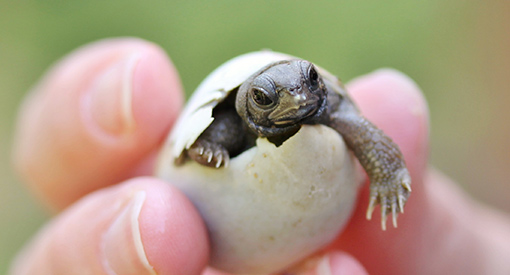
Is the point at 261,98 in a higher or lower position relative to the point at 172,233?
higher

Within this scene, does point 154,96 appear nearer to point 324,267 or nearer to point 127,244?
point 127,244

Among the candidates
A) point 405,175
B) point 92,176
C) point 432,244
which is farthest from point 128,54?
point 432,244

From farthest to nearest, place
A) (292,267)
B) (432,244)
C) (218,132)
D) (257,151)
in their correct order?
(432,244) → (292,267) → (218,132) → (257,151)

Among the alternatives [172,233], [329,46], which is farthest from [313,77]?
[329,46]

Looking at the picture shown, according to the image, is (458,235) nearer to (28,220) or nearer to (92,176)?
(92,176)

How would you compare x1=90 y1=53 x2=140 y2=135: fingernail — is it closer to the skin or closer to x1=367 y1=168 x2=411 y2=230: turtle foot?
the skin

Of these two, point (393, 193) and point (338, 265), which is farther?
point (338, 265)

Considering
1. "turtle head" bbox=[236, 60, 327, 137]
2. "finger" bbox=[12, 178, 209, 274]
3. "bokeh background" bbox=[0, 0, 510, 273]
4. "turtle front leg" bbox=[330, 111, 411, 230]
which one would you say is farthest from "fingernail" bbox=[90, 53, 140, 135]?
"bokeh background" bbox=[0, 0, 510, 273]
